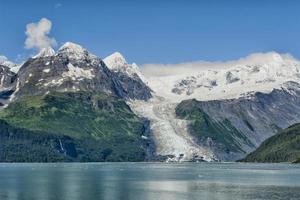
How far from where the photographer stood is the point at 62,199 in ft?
612

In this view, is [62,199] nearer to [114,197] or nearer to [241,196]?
[114,197]

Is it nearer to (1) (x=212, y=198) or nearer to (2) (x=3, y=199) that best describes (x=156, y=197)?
(1) (x=212, y=198)

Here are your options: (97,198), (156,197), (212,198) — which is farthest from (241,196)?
(97,198)

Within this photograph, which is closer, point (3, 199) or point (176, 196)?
point (3, 199)

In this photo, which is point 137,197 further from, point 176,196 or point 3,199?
point 3,199

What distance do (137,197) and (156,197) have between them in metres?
5.49

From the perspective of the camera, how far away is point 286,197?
189750mm

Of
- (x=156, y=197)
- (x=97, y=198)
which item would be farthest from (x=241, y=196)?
(x=97, y=198)

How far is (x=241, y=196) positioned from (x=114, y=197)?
3540cm

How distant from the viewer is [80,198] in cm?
18938

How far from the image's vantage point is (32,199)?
185750 mm

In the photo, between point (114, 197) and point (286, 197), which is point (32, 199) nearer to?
point (114, 197)

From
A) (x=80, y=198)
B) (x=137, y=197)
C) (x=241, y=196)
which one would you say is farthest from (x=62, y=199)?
(x=241, y=196)

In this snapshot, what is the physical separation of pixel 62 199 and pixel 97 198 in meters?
9.55
